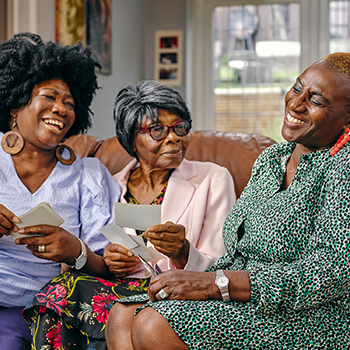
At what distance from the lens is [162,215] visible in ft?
5.65

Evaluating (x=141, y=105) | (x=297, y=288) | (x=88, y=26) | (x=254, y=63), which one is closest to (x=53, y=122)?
(x=141, y=105)

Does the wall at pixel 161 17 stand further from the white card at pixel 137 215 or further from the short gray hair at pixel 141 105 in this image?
the white card at pixel 137 215

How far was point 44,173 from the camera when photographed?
1.76 meters

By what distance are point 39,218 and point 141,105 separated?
648 millimetres

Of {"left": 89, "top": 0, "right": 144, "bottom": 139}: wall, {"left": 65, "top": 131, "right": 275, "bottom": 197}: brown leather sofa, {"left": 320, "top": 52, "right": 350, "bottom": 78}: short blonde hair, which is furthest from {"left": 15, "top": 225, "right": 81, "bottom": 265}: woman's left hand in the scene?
{"left": 89, "top": 0, "right": 144, "bottom": 139}: wall

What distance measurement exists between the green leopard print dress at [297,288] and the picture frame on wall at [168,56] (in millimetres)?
3510

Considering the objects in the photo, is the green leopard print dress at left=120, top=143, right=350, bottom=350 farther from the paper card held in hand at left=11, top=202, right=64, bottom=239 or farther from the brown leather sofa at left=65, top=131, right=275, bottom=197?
the brown leather sofa at left=65, top=131, right=275, bottom=197

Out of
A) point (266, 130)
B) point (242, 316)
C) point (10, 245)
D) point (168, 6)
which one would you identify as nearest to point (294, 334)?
point (242, 316)

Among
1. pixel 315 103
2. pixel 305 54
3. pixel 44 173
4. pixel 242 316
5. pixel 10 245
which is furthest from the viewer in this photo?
pixel 305 54

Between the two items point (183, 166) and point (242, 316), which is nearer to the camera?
point (242, 316)

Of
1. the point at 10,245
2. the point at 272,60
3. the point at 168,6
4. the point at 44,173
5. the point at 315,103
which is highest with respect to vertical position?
the point at 168,6

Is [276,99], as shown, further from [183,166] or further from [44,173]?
[44,173]

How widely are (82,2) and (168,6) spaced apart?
1.68 m

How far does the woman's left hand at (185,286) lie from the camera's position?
1.15 meters
